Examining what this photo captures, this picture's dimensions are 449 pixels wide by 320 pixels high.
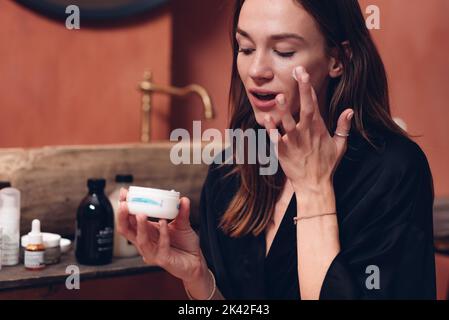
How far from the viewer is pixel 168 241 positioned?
2.77 feet

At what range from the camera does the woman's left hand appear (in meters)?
0.79

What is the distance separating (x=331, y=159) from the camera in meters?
0.84

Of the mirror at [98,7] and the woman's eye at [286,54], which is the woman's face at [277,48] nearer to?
the woman's eye at [286,54]

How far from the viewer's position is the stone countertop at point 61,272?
1071 millimetres

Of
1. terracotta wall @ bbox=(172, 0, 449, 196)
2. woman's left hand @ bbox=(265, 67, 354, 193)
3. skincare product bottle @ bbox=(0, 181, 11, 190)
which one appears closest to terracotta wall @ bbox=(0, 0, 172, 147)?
skincare product bottle @ bbox=(0, 181, 11, 190)

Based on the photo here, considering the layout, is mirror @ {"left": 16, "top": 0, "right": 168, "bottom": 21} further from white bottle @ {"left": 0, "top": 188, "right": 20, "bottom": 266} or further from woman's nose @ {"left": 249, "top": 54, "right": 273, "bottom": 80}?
woman's nose @ {"left": 249, "top": 54, "right": 273, "bottom": 80}

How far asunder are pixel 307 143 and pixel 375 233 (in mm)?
180

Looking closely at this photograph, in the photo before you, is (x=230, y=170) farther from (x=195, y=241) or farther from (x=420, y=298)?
(x=420, y=298)

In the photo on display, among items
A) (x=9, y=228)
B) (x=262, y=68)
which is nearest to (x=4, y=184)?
(x=9, y=228)

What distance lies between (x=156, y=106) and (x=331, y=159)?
1.12 metres

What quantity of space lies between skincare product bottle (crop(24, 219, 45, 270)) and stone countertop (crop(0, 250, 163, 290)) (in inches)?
0.5

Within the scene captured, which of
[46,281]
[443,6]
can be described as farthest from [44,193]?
[443,6]

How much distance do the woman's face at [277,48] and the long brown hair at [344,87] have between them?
2 centimetres

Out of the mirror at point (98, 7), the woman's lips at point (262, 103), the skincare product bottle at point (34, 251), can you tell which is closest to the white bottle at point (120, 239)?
the skincare product bottle at point (34, 251)
